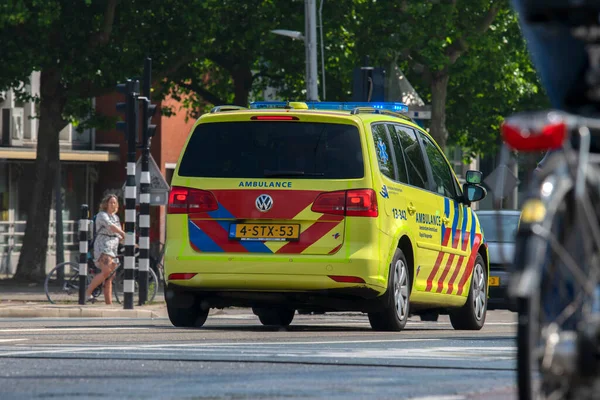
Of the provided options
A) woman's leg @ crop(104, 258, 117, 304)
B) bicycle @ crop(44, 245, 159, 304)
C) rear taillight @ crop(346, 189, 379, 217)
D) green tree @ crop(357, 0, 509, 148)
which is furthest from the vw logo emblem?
green tree @ crop(357, 0, 509, 148)

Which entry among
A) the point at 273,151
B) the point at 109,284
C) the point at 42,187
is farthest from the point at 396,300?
the point at 42,187

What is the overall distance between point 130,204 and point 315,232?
942cm

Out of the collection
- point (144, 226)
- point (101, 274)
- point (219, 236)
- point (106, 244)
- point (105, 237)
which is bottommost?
point (101, 274)

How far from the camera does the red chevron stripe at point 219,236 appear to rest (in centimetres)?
1302

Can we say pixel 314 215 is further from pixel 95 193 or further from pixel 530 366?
pixel 95 193

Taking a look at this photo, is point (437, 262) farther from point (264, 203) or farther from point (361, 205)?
point (264, 203)

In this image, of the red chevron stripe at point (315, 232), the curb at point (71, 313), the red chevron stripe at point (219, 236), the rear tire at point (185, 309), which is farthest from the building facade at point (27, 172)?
the red chevron stripe at point (315, 232)

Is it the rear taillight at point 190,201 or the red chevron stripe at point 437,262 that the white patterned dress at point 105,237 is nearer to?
the red chevron stripe at point 437,262

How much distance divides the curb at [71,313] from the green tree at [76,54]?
1109cm

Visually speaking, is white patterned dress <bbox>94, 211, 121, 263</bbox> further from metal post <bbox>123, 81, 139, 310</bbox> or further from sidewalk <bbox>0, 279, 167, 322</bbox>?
metal post <bbox>123, 81, 139, 310</bbox>

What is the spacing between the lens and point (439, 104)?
1459 inches

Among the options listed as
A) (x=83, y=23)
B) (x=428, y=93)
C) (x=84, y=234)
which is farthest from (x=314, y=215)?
(x=428, y=93)

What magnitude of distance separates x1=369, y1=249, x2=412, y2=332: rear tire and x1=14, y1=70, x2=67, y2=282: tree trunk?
754 inches

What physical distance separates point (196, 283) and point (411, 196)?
81.8 inches
